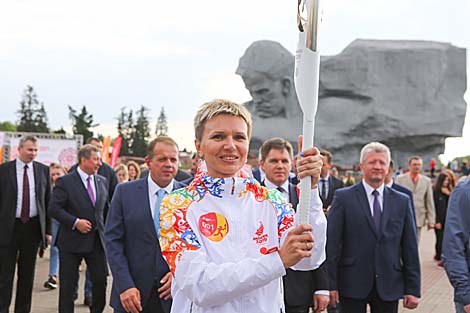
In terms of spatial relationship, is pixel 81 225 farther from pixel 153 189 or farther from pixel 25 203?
pixel 153 189

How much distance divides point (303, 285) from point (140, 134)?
62145mm

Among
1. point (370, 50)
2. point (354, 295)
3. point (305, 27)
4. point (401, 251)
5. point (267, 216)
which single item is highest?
point (370, 50)

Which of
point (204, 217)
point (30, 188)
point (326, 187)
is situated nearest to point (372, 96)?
point (326, 187)

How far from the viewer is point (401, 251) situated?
479 cm

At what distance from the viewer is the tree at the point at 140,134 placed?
204ft

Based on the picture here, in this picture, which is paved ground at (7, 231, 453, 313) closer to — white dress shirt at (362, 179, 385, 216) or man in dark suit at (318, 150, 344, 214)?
man in dark suit at (318, 150, 344, 214)

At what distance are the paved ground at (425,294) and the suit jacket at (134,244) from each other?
340cm

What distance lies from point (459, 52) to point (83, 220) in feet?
107

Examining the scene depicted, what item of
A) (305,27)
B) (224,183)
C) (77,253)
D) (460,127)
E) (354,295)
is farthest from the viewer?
(460,127)

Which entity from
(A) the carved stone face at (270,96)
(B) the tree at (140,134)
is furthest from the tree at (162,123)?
(A) the carved stone face at (270,96)

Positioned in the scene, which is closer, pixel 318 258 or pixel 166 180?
Result: pixel 318 258

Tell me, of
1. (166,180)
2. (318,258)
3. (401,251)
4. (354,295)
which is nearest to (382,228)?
(401,251)

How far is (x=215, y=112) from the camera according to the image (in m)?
2.38

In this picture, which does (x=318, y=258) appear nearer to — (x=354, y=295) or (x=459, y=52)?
(x=354, y=295)
